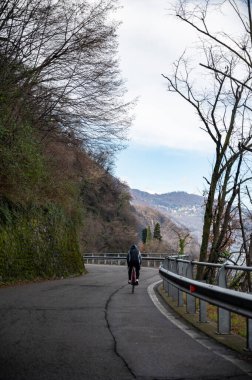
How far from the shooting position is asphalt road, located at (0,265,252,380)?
5.09 meters

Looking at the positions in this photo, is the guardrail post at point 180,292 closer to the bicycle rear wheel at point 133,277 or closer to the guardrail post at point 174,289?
the guardrail post at point 174,289

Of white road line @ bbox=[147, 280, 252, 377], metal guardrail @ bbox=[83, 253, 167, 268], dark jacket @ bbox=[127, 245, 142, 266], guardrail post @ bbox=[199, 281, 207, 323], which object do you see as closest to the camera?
white road line @ bbox=[147, 280, 252, 377]

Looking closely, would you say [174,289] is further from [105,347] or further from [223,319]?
[105,347]

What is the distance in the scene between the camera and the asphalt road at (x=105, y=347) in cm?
509

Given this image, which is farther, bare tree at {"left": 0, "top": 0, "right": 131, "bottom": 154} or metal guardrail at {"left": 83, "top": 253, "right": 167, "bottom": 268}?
metal guardrail at {"left": 83, "top": 253, "right": 167, "bottom": 268}

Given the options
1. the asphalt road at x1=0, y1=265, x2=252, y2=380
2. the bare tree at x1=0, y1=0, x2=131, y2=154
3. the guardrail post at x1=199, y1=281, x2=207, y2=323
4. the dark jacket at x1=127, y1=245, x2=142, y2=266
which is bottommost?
the asphalt road at x1=0, y1=265, x2=252, y2=380

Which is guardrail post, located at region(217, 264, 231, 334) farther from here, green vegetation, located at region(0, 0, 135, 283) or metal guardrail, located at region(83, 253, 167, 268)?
metal guardrail, located at region(83, 253, 167, 268)

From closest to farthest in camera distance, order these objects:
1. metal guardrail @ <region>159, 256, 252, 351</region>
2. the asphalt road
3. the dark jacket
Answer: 1. the asphalt road
2. metal guardrail @ <region>159, 256, 252, 351</region>
3. the dark jacket

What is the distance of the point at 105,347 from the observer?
21.0ft

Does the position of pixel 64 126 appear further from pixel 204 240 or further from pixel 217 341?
pixel 217 341

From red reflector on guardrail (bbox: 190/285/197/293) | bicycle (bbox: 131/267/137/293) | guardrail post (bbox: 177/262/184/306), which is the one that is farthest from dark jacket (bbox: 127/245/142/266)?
red reflector on guardrail (bbox: 190/285/197/293)

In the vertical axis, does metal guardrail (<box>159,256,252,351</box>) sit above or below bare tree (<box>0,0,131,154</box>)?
below

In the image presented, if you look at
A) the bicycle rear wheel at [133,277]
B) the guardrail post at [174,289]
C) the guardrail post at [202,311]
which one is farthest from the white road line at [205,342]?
the bicycle rear wheel at [133,277]

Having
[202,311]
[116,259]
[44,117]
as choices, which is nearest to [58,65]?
[44,117]
